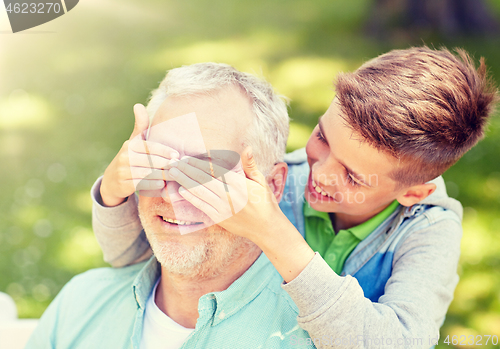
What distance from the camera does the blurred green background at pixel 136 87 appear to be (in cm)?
343

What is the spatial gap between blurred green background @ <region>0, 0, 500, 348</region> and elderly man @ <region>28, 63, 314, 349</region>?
1.70 meters

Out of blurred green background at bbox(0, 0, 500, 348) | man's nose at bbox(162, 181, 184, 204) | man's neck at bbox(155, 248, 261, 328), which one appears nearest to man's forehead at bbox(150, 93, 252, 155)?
man's nose at bbox(162, 181, 184, 204)

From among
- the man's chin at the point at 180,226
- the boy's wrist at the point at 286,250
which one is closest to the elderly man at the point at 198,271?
the man's chin at the point at 180,226

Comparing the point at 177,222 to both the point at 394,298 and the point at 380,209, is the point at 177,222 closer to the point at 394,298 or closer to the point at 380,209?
the point at 394,298

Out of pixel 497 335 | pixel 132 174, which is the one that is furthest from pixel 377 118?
pixel 497 335

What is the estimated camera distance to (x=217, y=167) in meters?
1.55

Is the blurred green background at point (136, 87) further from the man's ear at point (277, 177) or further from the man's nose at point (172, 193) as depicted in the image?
the man's nose at point (172, 193)

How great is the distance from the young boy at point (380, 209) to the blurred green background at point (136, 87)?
167cm

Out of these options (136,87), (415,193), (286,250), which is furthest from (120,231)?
(136,87)

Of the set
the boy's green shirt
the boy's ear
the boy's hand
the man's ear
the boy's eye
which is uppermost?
the boy's hand

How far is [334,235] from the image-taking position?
6.79 ft

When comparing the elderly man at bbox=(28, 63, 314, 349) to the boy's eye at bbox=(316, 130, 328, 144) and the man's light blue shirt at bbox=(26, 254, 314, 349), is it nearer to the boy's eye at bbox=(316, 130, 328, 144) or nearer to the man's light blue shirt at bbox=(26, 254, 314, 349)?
the man's light blue shirt at bbox=(26, 254, 314, 349)

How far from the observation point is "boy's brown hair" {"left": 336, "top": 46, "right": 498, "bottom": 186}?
1674 millimetres

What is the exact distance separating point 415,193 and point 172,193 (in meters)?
1.05
